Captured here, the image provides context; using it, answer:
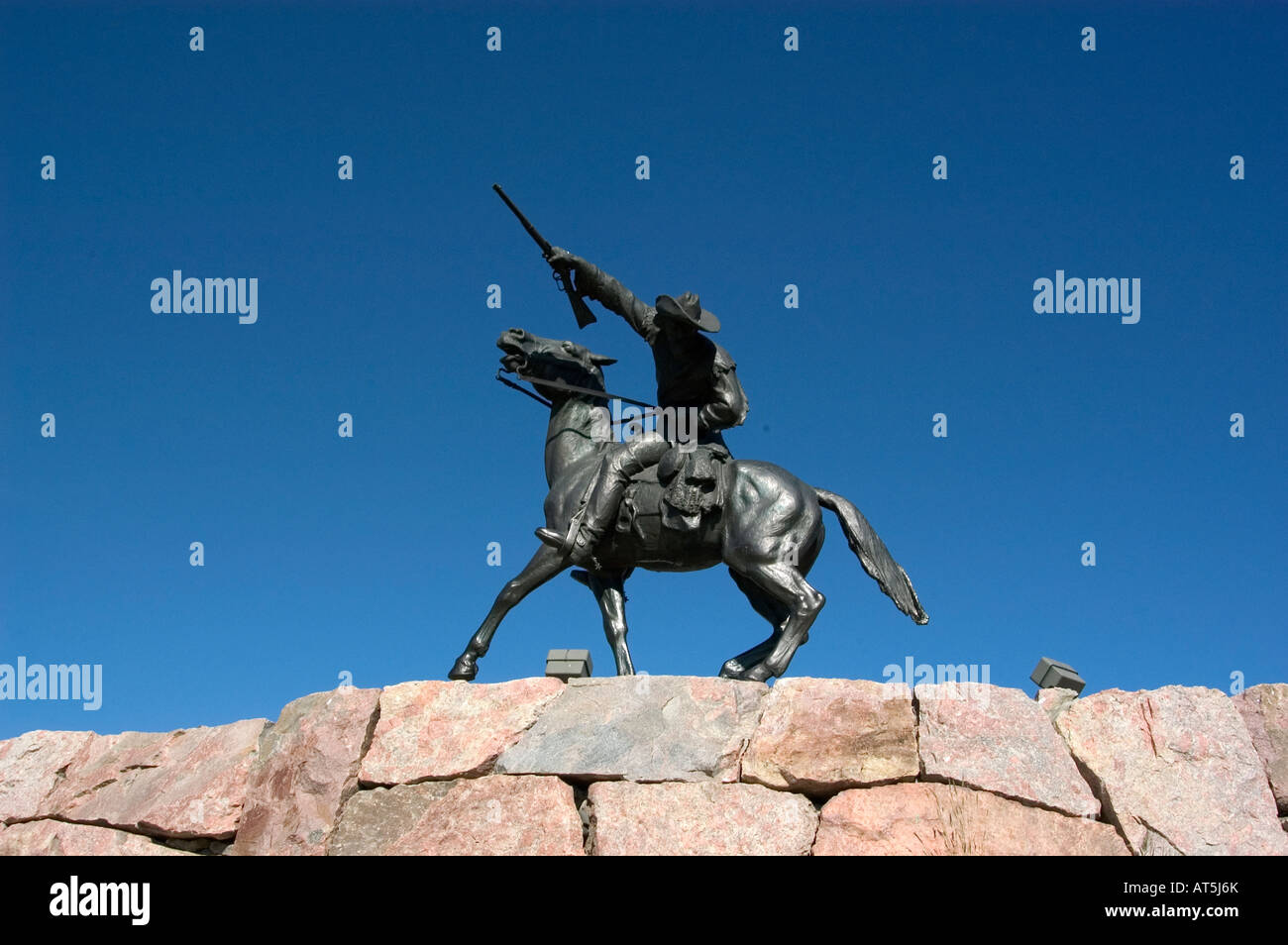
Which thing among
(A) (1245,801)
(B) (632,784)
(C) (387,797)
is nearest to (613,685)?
(B) (632,784)

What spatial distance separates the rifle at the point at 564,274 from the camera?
33.7 ft

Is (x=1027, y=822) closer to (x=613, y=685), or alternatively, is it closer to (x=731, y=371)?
(x=613, y=685)

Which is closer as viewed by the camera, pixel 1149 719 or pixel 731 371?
pixel 1149 719

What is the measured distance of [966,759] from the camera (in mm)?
7668

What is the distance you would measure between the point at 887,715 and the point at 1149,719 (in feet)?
5.24

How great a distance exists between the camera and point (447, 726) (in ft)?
27.3

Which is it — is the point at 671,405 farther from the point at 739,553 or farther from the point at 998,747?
the point at 998,747

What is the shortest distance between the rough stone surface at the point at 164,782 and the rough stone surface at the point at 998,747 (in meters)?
4.39

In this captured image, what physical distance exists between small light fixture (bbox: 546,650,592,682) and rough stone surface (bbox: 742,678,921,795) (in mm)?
1242

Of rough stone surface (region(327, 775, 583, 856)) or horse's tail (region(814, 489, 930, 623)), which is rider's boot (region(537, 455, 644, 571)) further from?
rough stone surface (region(327, 775, 583, 856))

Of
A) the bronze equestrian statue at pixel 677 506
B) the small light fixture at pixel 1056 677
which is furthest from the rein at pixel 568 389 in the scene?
the small light fixture at pixel 1056 677
